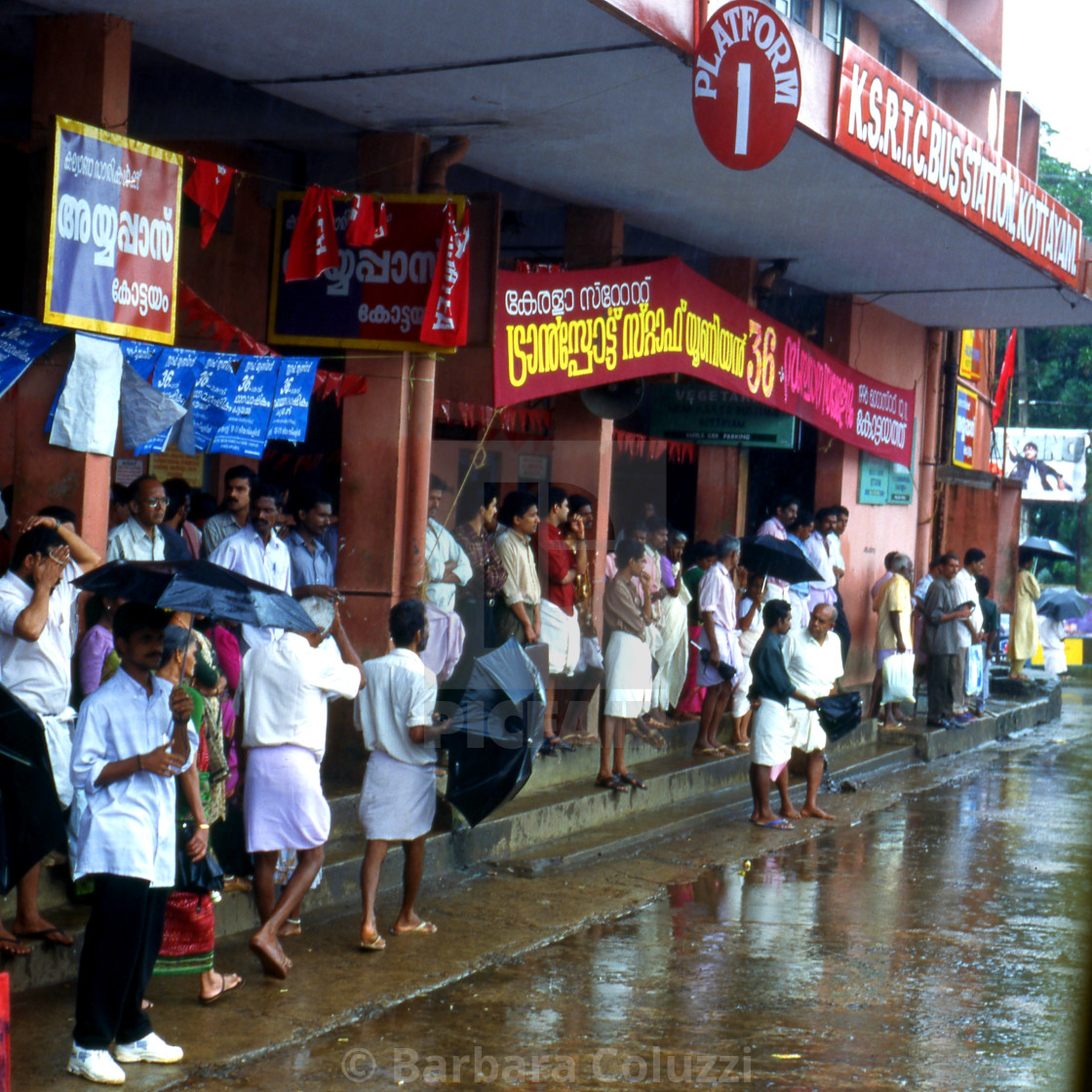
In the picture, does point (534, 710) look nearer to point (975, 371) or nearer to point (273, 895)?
point (273, 895)

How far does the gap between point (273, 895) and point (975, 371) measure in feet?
48.6

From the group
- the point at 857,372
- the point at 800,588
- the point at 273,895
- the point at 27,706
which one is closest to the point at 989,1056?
the point at 273,895

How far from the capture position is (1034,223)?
12094 mm

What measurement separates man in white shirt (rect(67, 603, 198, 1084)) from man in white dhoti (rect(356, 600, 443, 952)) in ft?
5.30

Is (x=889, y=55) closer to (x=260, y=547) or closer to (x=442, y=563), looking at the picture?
(x=442, y=563)

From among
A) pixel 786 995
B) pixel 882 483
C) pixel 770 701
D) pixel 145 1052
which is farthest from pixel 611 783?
pixel 882 483

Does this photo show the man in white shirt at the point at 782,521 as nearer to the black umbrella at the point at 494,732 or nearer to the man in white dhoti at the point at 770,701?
the man in white dhoti at the point at 770,701

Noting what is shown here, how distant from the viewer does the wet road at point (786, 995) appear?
505cm

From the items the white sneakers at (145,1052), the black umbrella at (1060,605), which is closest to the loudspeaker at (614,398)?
the white sneakers at (145,1052)

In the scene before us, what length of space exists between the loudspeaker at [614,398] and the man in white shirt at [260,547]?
3.62 metres

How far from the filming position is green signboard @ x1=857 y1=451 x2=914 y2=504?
602 inches

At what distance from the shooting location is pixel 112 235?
647 centimetres

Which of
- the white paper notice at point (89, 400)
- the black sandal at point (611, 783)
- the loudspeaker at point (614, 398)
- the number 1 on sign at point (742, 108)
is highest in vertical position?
the number 1 on sign at point (742, 108)

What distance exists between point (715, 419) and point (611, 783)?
4.77 meters
